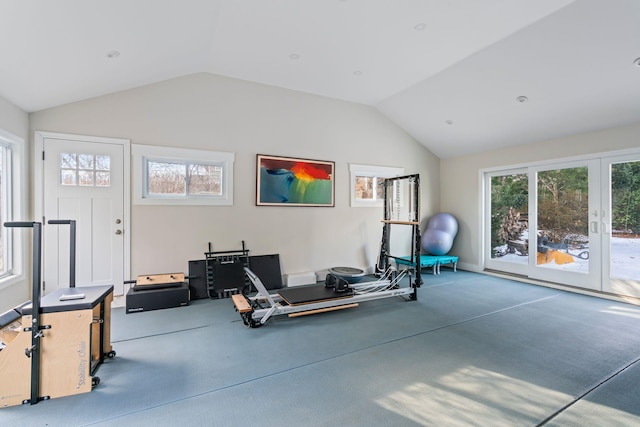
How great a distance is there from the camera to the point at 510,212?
6031mm

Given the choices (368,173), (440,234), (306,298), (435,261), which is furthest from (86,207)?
(440,234)

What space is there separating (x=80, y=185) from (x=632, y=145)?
7997 millimetres

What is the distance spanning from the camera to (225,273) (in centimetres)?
463

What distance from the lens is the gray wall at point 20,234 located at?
3.23m

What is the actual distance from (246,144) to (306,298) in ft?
9.16

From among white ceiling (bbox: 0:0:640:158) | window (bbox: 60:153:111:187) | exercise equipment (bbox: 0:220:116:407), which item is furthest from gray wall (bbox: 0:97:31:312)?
exercise equipment (bbox: 0:220:116:407)

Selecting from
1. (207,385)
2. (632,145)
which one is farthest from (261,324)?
(632,145)

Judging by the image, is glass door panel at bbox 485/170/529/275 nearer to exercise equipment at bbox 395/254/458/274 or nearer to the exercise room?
the exercise room

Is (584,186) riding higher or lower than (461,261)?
higher

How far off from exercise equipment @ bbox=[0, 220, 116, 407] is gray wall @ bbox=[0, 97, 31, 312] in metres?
1.56

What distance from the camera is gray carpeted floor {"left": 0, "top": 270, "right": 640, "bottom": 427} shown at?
1938mm

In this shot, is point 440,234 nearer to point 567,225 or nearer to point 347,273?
point 567,225

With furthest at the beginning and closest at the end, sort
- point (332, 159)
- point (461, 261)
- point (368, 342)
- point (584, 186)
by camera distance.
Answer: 1. point (461, 261)
2. point (332, 159)
3. point (584, 186)
4. point (368, 342)

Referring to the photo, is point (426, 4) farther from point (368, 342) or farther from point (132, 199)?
point (132, 199)
